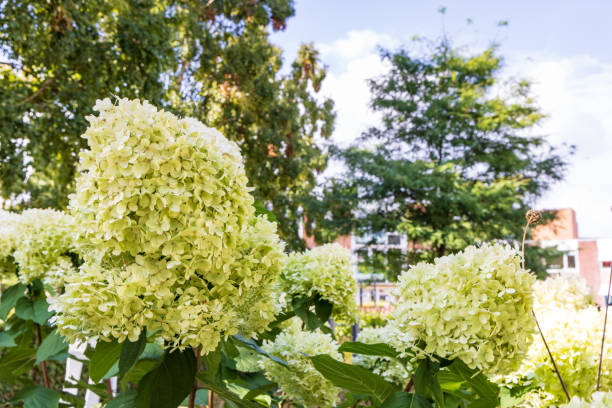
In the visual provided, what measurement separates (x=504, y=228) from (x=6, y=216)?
11364 mm

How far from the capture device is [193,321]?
676mm

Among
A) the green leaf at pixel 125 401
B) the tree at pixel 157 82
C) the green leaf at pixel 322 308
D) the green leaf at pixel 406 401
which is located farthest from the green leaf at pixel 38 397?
the tree at pixel 157 82

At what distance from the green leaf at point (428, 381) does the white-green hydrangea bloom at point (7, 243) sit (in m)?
1.37

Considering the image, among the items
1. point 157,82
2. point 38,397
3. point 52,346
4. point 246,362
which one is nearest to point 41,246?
point 52,346

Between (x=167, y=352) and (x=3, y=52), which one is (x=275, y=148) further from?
(x=167, y=352)

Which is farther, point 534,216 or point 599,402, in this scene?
point 534,216

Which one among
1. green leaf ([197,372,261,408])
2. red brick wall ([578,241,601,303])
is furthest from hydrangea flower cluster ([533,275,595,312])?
red brick wall ([578,241,601,303])

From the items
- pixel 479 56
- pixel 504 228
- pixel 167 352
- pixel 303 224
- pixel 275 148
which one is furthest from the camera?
pixel 479 56

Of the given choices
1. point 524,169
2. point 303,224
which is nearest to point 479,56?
point 524,169

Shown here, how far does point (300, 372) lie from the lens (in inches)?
52.2

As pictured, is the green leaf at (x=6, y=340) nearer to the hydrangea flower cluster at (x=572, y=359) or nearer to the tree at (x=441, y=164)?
the hydrangea flower cluster at (x=572, y=359)

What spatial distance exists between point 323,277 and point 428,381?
0.53m

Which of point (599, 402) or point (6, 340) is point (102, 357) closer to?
point (599, 402)

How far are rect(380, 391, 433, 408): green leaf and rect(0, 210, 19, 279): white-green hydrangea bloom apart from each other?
1317 mm
